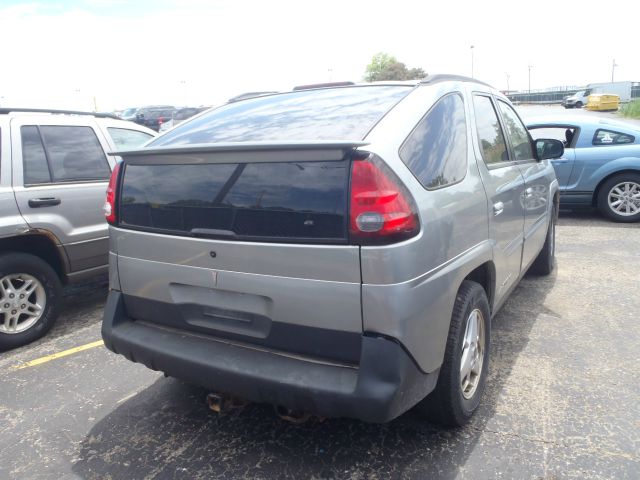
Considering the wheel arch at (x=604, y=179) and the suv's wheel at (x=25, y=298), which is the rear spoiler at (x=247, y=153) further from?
the wheel arch at (x=604, y=179)

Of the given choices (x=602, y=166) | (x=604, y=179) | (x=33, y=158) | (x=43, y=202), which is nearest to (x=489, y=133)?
(x=43, y=202)

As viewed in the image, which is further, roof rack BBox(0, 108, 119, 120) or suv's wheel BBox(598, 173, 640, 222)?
suv's wheel BBox(598, 173, 640, 222)

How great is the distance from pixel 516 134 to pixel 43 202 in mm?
3839

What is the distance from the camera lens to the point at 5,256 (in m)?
4.03

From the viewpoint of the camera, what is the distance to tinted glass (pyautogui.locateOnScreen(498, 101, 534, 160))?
395 centimetres

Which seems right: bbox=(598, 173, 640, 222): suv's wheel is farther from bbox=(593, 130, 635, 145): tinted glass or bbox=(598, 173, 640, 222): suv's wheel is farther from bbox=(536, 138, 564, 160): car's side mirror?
bbox=(536, 138, 564, 160): car's side mirror

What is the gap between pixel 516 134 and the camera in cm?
415

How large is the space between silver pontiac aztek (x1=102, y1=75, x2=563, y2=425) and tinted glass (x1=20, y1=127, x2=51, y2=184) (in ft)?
5.96

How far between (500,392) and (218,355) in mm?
1773

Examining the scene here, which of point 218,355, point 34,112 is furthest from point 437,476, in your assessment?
point 34,112

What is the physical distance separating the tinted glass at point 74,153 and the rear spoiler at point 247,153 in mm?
2107

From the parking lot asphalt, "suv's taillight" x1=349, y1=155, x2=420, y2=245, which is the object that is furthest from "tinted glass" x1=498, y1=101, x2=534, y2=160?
"suv's taillight" x1=349, y1=155, x2=420, y2=245

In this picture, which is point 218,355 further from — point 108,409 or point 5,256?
point 5,256

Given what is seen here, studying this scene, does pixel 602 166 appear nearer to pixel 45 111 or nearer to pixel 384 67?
pixel 45 111
